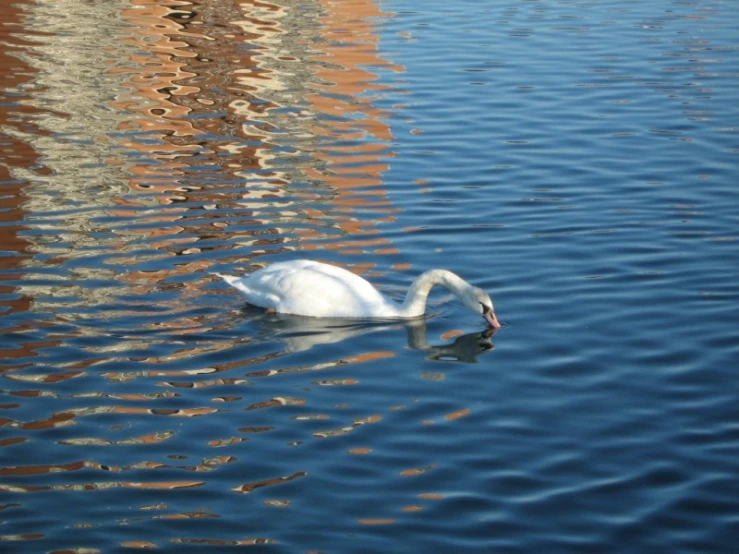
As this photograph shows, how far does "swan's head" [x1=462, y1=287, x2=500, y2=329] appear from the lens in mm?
10547

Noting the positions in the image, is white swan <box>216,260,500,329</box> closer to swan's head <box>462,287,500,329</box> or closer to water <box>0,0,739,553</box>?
swan's head <box>462,287,500,329</box>

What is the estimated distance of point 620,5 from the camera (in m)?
26.0

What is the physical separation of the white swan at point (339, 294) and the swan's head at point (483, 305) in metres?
0.03

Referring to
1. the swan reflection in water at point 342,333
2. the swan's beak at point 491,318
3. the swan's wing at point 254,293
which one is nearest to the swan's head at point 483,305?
the swan's beak at point 491,318

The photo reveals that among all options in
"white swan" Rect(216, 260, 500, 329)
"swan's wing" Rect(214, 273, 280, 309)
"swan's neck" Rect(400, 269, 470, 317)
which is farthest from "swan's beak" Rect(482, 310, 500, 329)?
"swan's wing" Rect(214, 273, 280, 309)

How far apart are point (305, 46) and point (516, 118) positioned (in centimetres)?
683

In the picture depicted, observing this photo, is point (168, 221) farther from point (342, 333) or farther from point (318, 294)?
point (342, 333)

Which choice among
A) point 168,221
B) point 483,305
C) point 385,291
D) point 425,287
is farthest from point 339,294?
point 168,221

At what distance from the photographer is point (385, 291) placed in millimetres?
11555

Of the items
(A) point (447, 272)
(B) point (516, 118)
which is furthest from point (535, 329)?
(B) point (516, 118)

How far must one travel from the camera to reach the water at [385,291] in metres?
7.73

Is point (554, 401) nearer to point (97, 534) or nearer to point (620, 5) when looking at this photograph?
point (97, 534)

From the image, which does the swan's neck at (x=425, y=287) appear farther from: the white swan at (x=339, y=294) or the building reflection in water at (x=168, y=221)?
the building reflection in water at (x=168, y=221)

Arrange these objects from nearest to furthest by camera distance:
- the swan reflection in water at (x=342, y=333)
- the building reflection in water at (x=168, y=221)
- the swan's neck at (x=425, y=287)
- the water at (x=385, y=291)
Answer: the water at (x=385, y=291) < the building reflection in water at (x=168, y=221) < the swan reflection in water at (x=342, y=333) < the swan's neck at (x=425, y=287)
